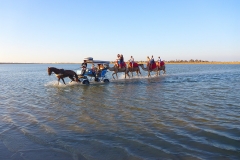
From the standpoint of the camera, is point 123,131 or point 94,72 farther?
point 94,72

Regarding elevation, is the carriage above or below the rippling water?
above

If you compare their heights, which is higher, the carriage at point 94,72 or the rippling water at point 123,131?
the carriage at point 94,72

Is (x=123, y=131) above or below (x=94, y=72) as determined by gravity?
below

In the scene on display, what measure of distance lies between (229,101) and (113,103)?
16.7 feet

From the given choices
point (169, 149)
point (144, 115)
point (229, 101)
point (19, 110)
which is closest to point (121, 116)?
point (144, 115)

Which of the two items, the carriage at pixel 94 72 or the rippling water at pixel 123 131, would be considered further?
the carriage at pixel 94 72

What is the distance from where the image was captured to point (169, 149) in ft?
16.6

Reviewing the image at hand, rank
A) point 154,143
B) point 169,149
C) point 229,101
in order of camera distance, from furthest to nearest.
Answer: point 229,101
point 154,143
point 169,149

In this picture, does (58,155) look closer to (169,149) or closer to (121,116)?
(169,149)

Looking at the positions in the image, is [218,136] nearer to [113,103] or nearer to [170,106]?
[170,106]

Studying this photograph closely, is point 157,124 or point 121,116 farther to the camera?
point 121,116

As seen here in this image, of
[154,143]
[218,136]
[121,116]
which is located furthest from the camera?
[121,116]

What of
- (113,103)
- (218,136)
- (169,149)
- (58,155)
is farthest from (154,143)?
(113,103)

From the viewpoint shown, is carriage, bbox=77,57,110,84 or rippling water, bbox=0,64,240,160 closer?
rippling water, bbox=0,64,240,160
